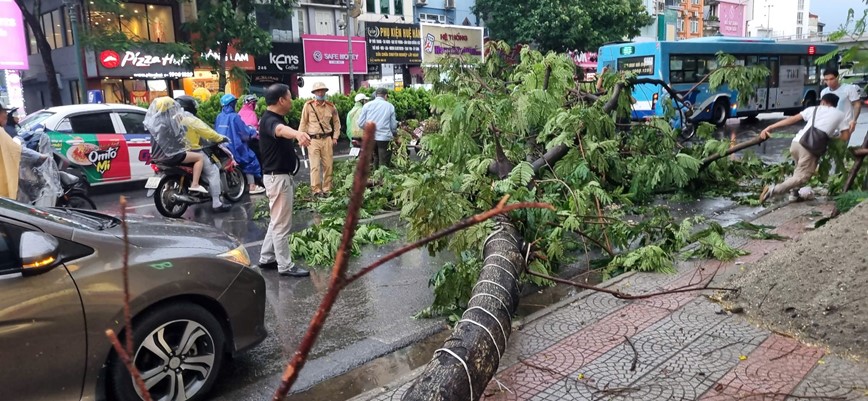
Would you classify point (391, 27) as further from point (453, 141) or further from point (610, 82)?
point (453, 141)

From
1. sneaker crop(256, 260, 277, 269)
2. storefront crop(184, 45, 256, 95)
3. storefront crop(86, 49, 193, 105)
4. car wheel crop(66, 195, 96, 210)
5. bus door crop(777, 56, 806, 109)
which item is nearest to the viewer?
sneaker crop(256, 260, 277, 269)

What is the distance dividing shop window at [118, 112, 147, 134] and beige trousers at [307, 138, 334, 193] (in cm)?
361

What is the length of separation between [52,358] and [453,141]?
422 centimetres

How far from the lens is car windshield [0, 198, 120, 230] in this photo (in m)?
3.85

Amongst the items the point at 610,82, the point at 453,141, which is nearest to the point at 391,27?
the point at 610,82

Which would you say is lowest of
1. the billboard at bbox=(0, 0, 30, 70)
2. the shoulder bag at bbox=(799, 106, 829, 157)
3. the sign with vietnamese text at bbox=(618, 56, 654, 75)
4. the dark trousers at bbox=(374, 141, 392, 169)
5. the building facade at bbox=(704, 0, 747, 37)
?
the dark trousers at bbox=(374, 141, 392, 169)

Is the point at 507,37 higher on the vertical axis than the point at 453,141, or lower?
higher

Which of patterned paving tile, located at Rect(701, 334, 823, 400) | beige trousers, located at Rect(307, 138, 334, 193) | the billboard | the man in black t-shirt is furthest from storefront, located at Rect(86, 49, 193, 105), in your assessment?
patterned paving tile, located at Rect(701, 334, 823, 400)

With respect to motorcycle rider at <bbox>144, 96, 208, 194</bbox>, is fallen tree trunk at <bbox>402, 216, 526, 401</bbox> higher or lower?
lower

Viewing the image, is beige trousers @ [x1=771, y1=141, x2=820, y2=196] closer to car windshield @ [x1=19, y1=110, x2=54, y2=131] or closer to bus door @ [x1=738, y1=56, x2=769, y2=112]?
car windshield @ [x1=19, y1=110, x2=54, y2=131]

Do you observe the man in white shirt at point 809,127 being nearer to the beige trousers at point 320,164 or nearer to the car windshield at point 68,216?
the beige trousers at point 320,164

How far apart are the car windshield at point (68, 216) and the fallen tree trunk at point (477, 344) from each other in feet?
7.70

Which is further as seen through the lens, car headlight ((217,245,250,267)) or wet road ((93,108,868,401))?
wet road ((93,108,868,401))

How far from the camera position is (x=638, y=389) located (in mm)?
3814
